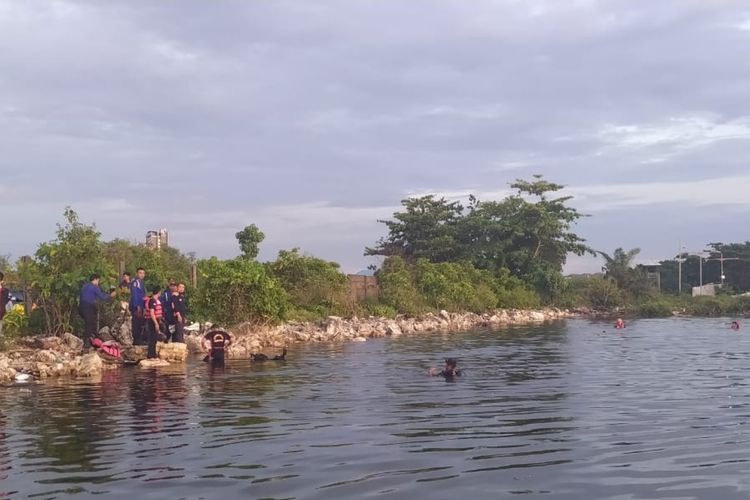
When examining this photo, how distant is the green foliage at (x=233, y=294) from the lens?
74.3ft

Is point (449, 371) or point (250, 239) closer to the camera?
point (449, 371)

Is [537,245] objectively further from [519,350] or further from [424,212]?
[519,350]

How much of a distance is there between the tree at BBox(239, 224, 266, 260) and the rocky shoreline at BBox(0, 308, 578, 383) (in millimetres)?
4612

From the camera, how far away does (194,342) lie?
1950 cm

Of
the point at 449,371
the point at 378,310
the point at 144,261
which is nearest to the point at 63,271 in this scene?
the point at 144,261

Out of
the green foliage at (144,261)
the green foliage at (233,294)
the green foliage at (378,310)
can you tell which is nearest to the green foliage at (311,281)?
the green foliage at (378,310)

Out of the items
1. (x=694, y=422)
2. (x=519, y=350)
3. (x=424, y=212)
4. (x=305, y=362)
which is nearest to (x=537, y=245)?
(x=424, y=212)

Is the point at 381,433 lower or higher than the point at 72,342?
lower

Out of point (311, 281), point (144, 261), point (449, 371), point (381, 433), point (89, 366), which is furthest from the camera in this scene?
point (311, 281)

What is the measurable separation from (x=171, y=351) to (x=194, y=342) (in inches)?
102

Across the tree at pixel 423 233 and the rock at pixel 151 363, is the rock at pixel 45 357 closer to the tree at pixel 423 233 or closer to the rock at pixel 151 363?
the rock at pixel 151 363

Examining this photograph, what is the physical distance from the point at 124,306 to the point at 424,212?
3199 centimetres

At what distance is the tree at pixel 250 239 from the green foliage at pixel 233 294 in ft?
27.2

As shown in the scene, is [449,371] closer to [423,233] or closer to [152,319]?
[152,319]
